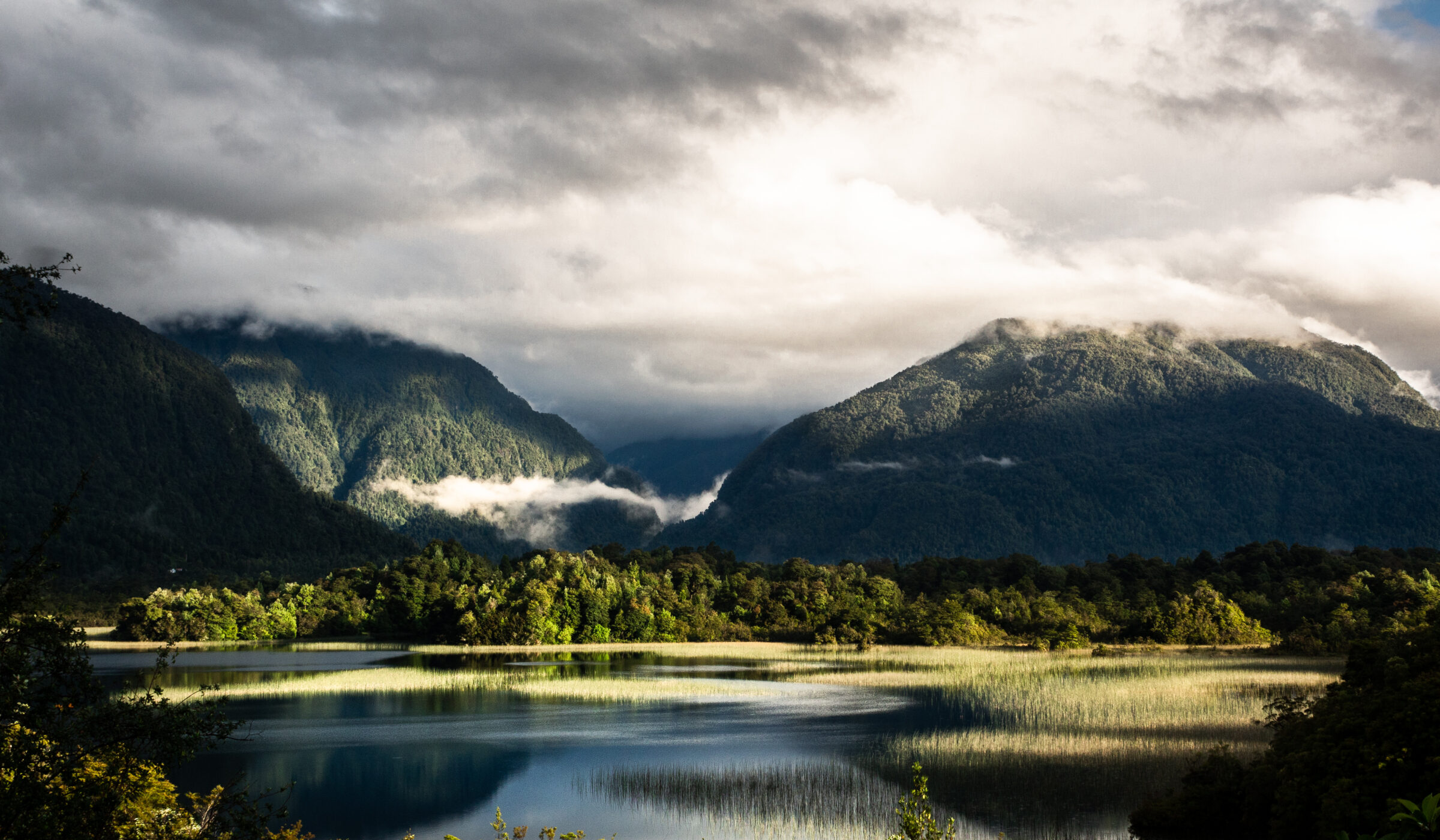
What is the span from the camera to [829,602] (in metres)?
142

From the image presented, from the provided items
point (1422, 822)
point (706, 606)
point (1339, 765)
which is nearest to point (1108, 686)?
point (1339, 765)

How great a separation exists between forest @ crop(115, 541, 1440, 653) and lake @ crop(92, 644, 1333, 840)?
81.5ft

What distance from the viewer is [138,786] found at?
855 inches

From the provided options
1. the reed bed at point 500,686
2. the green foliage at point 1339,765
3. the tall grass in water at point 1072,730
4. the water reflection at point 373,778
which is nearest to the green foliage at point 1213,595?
the tall grass in water at point 1072,730

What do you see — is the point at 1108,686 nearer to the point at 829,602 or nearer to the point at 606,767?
the point at 606,767

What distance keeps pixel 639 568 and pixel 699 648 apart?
121 ft

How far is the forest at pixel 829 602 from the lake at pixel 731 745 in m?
24.8

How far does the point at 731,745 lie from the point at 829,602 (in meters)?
92.5

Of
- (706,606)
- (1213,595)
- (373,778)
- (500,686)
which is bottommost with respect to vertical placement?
(500,686)

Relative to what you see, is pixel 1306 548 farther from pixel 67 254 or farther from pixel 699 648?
pixel 67 254

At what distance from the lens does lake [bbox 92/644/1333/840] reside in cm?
3656

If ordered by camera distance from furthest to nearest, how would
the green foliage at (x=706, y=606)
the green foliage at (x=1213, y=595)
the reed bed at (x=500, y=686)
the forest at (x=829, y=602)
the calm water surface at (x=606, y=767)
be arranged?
1. the green foliage at (x=706, y=606)
2. the forest at (x=829, y=602)
3. the green foliage at (x=1213, y=595)
4. the reed bed at (x=500, y=686)
5. the calm water surface at (x=606, y=767)

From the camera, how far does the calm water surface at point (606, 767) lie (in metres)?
35.5

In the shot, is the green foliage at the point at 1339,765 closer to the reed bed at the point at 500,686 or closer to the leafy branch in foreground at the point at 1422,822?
the leafy branch in foreground at the point at 1422,822
